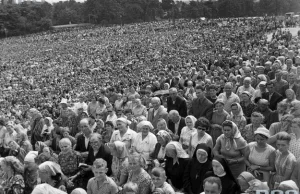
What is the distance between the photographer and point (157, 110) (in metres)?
7.14

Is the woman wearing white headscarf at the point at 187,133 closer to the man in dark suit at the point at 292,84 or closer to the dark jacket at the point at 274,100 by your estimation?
the dark jacket at the point at 274,100

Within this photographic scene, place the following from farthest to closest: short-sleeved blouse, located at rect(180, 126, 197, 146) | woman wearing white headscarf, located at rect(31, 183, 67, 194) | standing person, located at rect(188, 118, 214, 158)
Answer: short-sleeved blouse, located at rect(180, 126, 197, 146) → standing person, located at rect(188, 118, 214, 158) → woman wearing white headscarf, located at rect(31, 183, 67, 194)

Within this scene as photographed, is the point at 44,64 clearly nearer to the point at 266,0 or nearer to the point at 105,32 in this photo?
the point at 105,32

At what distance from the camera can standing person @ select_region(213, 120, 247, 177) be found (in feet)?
15.9

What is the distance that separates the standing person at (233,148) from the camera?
4836 mm

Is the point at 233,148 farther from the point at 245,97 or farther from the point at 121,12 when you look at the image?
the point at 121,12

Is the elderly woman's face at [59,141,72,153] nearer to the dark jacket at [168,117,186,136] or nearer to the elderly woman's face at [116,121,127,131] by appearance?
the elderly woman's face at [116,121,127,131]

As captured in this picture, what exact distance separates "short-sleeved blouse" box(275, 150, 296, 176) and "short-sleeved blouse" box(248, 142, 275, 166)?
144 mm

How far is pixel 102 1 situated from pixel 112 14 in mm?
6702

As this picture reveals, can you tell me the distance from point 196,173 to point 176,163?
37 centimetres

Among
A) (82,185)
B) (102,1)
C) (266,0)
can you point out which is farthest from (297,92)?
(102,1)

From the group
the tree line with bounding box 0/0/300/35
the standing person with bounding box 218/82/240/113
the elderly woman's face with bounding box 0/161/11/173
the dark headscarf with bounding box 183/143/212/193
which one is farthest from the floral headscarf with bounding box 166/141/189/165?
the tree line with bounding box 0/0/300/35

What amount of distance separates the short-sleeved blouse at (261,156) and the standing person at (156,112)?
2.44 meters

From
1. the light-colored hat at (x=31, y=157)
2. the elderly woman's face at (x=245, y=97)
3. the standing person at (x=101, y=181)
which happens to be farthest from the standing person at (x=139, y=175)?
the elderly woman's face at (x=245, y=97)
